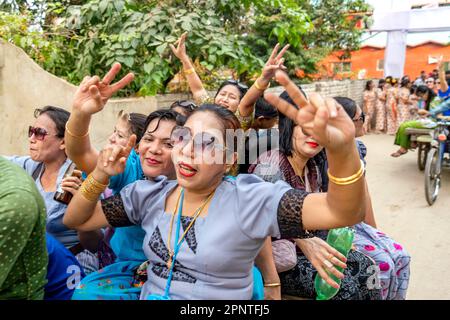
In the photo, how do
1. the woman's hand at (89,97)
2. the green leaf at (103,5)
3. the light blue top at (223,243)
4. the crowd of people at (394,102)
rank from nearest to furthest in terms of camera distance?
the light blue top at (223,243)
the woman's hand at (89,97)
the green leaf at (103,5)
the crowd of people at (394,102)

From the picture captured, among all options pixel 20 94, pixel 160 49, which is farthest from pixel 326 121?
pixel 20 94

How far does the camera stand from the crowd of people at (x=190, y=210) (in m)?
1.20

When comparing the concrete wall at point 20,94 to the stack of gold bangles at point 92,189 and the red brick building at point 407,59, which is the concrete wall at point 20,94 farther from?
the red brick building at point 407,59

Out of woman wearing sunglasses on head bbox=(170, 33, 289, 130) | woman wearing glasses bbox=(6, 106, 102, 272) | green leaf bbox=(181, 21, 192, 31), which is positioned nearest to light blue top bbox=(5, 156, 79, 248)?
woman wearing glasses bbox=(6, 106, 102, 272)

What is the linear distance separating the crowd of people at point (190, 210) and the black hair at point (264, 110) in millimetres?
1035

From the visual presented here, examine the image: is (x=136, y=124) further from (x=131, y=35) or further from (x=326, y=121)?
(x=131, y=35)

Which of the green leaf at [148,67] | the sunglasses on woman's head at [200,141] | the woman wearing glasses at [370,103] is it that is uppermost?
the green leaf at [148,67]

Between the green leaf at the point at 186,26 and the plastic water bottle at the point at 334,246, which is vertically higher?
the green leaf at the point at 186,26

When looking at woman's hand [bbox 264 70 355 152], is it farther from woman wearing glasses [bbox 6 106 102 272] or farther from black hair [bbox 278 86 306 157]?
woman wearing glasses [bbox 6 106 102 272]

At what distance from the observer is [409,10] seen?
14.5 m

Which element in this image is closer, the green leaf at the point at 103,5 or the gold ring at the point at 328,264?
the gold ring at the point at 328,264

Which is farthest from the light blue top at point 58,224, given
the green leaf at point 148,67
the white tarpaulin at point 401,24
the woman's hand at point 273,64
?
the white tarpaulin at point 401,24

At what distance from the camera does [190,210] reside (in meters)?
1.54
